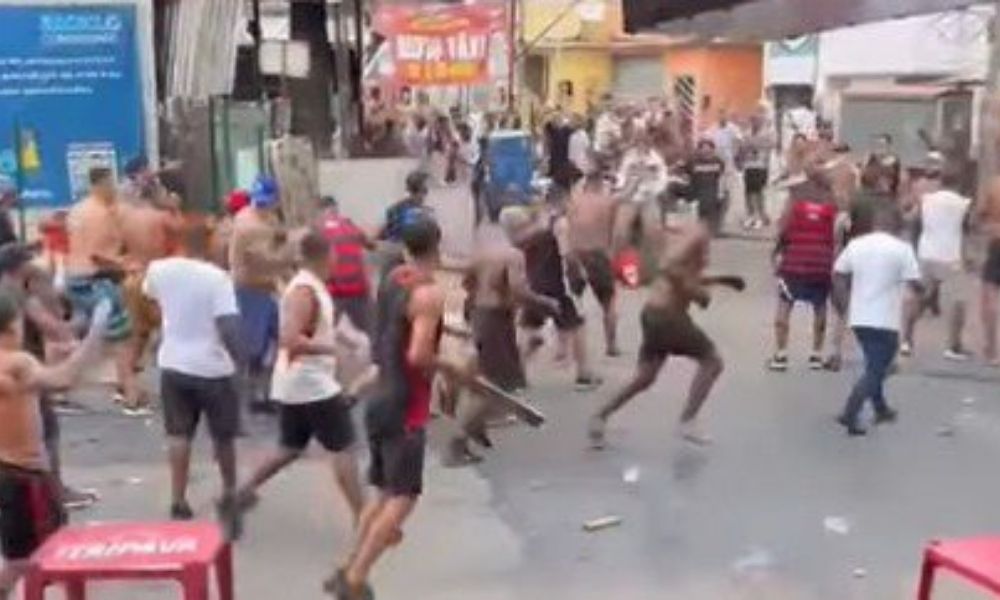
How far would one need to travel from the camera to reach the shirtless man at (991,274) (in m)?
14.3

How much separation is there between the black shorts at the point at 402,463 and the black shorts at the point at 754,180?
20.3 m

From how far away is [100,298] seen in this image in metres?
12.7

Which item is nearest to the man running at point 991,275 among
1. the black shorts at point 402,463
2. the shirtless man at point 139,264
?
the shirtless man at point 139,264

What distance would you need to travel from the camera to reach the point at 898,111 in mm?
27891

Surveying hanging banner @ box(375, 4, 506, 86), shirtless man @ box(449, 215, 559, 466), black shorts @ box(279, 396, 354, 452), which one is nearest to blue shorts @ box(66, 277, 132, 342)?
shirtless man @ box(449, 215, 559, 466)

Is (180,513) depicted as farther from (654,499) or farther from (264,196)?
(264,196)

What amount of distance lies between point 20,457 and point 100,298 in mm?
5729

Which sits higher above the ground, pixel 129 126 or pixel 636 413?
pixel 129 126

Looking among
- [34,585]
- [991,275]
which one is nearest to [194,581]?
[34,585]

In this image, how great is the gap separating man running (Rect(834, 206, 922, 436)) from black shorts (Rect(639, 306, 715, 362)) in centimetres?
123

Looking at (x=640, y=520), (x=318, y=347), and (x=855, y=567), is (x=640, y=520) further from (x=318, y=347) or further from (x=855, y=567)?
(x=318, y=347)

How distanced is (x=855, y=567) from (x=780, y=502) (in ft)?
4.49

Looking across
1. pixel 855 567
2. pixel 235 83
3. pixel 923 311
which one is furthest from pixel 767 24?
pixel 855 567

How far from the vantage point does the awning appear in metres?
15.1
